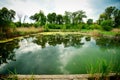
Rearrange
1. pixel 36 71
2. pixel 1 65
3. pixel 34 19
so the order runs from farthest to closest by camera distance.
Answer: pixel 34 19 → pixel 1 65 → pixel 36 71

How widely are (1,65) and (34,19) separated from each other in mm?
49315

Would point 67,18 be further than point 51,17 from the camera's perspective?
No

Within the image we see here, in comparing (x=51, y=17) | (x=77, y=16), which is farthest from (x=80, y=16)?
(x=51, y=17)

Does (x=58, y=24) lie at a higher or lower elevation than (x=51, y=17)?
lower

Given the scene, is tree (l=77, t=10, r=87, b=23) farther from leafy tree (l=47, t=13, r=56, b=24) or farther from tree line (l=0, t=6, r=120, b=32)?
leafy tree (l=47, t=13, r=56, b=24)

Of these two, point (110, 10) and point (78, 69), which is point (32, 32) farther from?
point (110, 10)

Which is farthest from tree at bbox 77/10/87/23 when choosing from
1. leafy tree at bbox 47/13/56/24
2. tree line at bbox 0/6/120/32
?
leafy tree at bbox 47/13/56/24

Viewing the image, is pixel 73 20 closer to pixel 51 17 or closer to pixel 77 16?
pixel 77 16

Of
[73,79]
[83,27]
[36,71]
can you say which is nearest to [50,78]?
[73,79]

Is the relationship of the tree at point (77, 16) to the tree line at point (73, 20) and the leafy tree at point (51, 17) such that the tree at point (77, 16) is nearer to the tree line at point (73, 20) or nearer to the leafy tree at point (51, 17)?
the tree line at point (73, 20)

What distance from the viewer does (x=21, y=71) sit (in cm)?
480

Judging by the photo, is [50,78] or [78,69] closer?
[50,78]

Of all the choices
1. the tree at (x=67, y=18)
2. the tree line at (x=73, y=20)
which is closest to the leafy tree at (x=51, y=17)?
the tree line at (x=73, y=20)

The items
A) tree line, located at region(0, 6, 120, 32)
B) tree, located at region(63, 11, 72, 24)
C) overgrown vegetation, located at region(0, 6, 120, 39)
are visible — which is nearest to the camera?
overgrown vegetation, located at region(0, 6, 120, 39)
